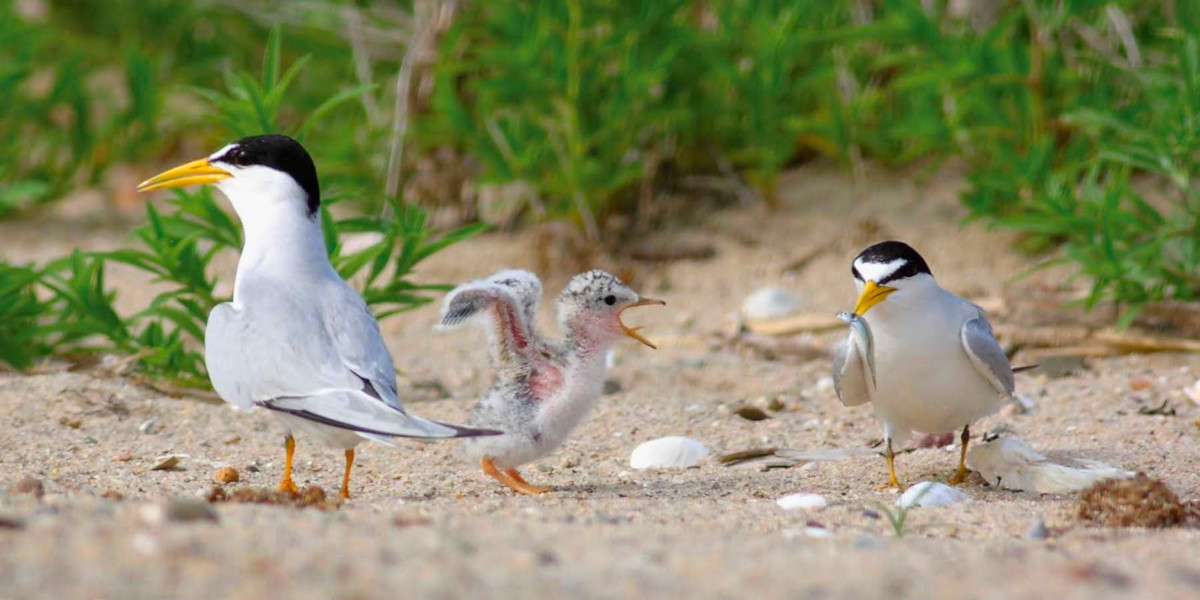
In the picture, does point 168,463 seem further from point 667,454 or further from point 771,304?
point 771,304

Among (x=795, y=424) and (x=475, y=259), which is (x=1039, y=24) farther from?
(x=475, y=259)

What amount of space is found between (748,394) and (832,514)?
1732 mm

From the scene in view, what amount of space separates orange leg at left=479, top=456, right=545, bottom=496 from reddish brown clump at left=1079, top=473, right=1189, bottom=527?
131 cm

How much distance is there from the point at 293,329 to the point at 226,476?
1.72 feet

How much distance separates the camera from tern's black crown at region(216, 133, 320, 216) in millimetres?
3873

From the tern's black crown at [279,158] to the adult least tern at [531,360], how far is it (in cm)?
48

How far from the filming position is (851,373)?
3.97 metres

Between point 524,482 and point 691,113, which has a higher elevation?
point 691,113

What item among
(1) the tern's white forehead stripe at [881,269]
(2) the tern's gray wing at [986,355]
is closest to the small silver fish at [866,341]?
(1) the tern's white forehead stripe at [881,269]

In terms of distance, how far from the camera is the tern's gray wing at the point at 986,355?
3.82 meters

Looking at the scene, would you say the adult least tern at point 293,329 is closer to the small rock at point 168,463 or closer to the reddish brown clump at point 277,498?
the reddish brown clump at point 277,498

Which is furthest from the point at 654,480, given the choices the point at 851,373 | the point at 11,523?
the point at 11,523

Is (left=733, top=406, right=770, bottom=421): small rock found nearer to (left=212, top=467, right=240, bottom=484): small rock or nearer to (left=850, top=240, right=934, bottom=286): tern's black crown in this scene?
(left=850, top=240, right=934, bottom=286): tern's black crown

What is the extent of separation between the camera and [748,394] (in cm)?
509
